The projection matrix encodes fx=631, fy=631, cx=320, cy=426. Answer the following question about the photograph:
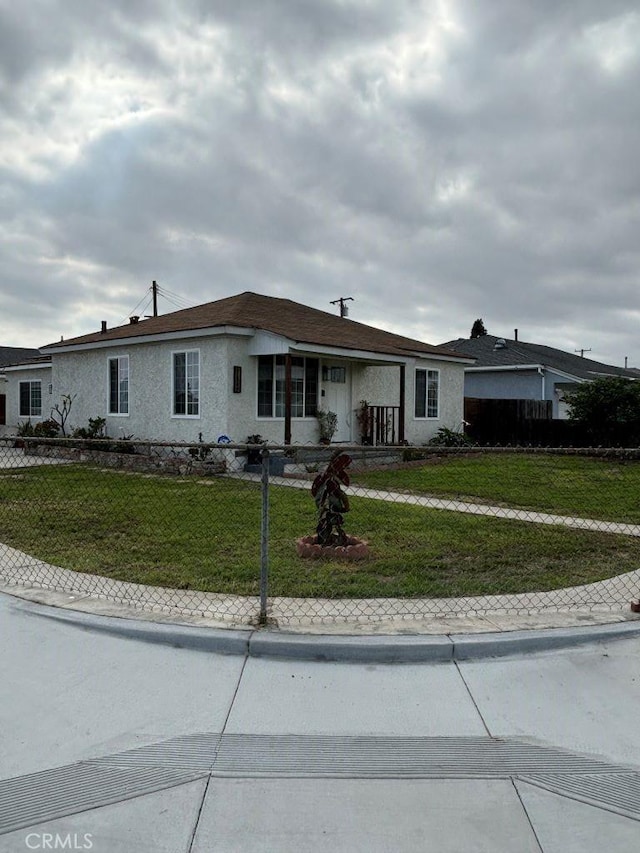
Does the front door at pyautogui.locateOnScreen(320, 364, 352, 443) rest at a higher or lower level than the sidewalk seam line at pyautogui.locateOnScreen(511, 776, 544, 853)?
higher

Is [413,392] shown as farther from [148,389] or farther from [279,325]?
[148,389]

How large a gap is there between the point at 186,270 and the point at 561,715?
752 inches

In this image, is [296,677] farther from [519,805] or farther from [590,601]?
[590,601]

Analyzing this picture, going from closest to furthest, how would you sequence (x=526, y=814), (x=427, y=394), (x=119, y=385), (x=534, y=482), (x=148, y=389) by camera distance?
(x=526, y=814)
(x=534, y=482)
(x=148, y=389)
(x=119, y=385)
(x=427, y=394)

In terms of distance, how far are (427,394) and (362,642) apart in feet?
51.5

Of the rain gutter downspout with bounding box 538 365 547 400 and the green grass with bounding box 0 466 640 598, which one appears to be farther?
the rain gutter downspout with bounding box 538 365 547 400

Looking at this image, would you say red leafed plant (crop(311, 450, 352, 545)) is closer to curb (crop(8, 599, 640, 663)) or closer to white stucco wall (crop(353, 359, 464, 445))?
curb (crop(8, 599, 640, 663))

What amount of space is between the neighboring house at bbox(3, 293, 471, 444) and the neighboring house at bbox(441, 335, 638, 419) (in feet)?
21.7

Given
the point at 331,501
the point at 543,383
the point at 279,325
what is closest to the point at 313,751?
the point at 331,501

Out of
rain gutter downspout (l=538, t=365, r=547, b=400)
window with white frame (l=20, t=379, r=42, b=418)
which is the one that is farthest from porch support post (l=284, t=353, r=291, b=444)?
rain gutter downspout (l=538, t=365, r=547, b=400)

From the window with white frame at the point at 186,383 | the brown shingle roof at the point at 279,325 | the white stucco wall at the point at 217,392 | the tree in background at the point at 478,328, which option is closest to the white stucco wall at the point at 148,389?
the white stucco wall at the point at 217,392

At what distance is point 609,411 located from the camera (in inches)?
682

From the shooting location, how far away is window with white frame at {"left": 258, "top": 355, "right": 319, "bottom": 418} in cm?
1522

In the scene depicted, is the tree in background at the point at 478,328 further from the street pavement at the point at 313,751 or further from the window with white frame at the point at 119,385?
the street pavement at the point at 313,751
